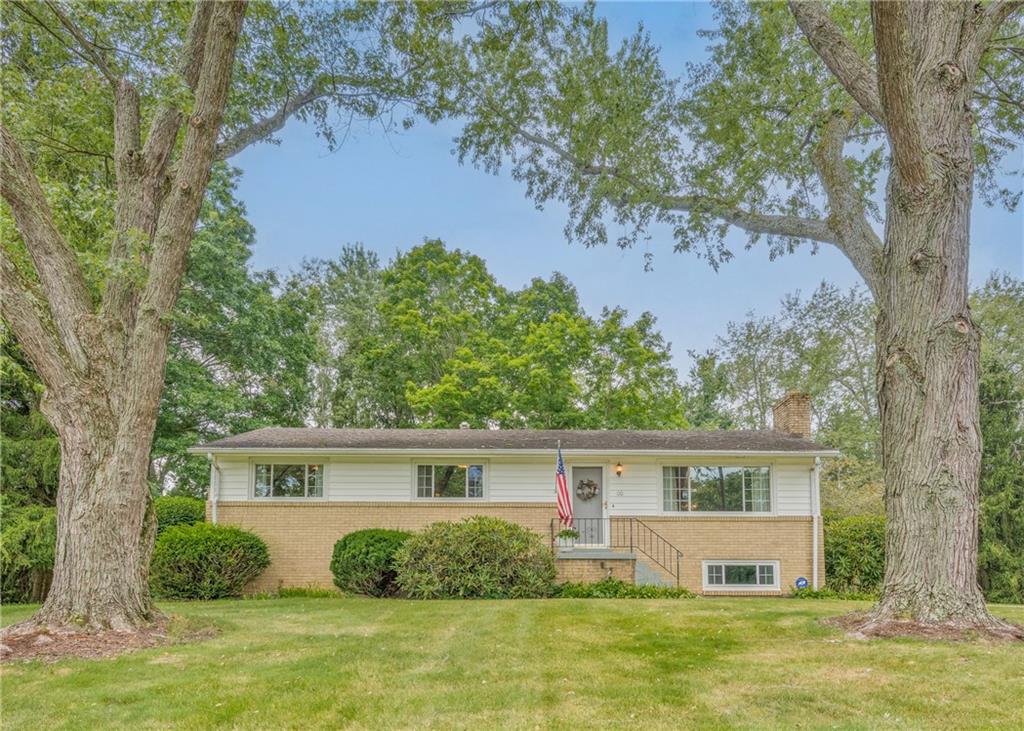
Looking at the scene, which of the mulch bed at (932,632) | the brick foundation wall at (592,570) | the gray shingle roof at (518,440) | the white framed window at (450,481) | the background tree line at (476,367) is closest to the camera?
the mulch bed at (932,632)

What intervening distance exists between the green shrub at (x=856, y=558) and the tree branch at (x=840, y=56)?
31.3 feet

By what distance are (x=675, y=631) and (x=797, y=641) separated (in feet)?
4.25

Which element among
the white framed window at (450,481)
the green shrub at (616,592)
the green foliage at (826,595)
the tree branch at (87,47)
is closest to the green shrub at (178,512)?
the white framed window at (450,481)

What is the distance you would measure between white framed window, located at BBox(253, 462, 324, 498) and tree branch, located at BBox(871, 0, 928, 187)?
1154 centimetres

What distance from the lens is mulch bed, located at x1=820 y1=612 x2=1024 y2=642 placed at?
19.2 ft

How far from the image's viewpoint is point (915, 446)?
21.7 ft

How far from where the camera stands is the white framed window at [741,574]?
13.4 meters

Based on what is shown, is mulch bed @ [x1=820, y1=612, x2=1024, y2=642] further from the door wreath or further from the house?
the door wreath

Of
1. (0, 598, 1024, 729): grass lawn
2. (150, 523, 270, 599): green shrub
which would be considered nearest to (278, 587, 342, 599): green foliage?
(150, 523, 270, 599): green shrub

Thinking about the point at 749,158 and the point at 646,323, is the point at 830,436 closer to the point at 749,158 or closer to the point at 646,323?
the point at 646,323

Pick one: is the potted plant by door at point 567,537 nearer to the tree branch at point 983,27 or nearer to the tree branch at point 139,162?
the tree branch at point 139,162

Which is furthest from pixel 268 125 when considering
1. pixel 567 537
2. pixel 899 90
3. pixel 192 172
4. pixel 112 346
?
pixel 567 537

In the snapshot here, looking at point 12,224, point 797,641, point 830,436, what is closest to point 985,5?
point 797,641

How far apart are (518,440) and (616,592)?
13.4 ft
